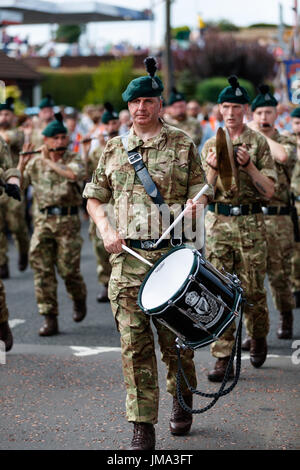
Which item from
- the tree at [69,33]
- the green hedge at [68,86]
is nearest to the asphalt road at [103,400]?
the green hedge at [68,86]

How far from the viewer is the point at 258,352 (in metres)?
6.93

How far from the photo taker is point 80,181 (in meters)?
8.62

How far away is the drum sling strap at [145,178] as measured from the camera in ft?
16.9

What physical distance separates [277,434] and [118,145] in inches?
75.0

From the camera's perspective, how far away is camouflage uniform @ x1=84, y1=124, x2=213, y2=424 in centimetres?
514

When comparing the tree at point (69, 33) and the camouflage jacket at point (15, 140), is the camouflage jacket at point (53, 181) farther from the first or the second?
the tree at point (69, 33)

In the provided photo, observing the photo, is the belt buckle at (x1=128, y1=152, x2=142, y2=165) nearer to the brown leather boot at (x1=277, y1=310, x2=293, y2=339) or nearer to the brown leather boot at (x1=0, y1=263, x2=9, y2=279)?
the brown leather boot at (x1=277, y1=310, x2=293, y2=339)

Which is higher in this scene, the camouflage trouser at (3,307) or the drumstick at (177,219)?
the drumstick at (177,219)

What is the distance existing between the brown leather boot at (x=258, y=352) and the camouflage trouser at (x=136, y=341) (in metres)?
1.71

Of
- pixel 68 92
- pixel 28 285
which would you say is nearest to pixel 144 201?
pixel 28 285

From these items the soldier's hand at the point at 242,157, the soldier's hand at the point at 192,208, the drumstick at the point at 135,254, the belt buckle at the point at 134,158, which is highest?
the belt buckle at the point at 134,158

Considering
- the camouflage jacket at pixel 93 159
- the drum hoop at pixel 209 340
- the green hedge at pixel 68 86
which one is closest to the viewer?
the drum hoop at pixel 209 340

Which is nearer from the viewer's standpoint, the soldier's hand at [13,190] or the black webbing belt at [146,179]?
the black webbing belt at [146,179]

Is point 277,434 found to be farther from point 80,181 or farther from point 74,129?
point 74,129
